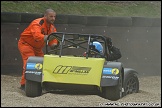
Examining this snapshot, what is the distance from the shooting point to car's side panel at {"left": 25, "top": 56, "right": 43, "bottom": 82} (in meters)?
8.70

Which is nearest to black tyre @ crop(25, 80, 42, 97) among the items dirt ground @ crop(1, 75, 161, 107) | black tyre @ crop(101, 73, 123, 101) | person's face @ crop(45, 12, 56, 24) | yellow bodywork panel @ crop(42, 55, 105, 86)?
dirt ground @ crop(1, 75, 161, 107)

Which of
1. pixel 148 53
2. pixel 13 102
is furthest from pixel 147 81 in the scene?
pixel 13 102

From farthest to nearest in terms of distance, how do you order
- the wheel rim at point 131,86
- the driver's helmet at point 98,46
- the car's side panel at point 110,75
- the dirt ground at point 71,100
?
Answer: the wheel rim at point 131,86 < the driver's helmet at point 98,46 < the car's side panel at point 110,75 < the dirt ground at point 71,100

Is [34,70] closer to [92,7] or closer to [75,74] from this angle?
[75,74]

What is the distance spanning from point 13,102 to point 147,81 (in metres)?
5.36

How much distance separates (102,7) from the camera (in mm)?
16750

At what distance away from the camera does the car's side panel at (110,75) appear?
8.50 metres

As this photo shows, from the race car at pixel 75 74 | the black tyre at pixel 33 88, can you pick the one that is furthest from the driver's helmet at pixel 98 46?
the black tyre at pixel 33 88

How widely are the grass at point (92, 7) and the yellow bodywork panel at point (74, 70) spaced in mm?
6380

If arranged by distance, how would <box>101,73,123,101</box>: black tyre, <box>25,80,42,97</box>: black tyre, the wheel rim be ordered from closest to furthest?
<box>101,73,123,101</box>: black tyre → <box>25,80,42,97</box>: black tyre → the wheel rim

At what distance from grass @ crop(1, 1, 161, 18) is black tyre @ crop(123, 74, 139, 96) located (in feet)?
19.5

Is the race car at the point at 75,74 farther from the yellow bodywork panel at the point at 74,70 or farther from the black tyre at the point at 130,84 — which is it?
the black tyre at the point at 130,84

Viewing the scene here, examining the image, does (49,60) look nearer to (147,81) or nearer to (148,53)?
(147,81)

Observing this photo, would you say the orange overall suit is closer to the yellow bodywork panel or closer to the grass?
the yellow bodywork panel
